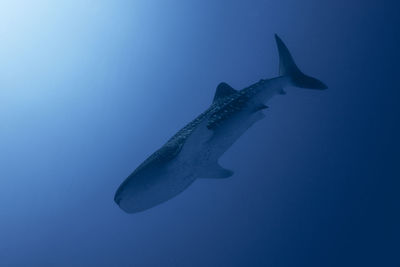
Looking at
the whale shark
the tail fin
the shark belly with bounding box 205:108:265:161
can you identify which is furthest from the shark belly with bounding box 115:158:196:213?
the tail fin

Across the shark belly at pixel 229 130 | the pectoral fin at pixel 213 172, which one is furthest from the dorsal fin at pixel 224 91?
the pectoral fin at pixel 213 172

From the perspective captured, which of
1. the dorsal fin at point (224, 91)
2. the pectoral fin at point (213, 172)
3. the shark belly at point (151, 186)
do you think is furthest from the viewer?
the dorsal fin at point (224, 91)

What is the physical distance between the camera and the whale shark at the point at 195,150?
11.9 feet

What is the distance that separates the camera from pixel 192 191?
30547 mm

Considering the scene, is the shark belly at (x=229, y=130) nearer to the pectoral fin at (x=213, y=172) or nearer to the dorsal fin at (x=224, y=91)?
the pectoral fin at (x=213, y=172)

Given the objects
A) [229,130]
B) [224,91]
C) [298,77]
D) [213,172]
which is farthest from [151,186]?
[298,77]

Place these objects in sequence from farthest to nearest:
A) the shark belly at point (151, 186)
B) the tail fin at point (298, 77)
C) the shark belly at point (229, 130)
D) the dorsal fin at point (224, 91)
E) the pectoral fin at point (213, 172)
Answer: the tail fin at point (298, 77) < the dorsal fin at point (224, 91) < the pectoral fin at point (213, 172) < the shark belly at point (229, 130) < the shark belly at point (151, 186)

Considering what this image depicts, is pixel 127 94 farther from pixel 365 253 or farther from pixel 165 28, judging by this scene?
pixel 365 253

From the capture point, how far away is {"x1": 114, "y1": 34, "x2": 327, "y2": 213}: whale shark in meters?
3.64

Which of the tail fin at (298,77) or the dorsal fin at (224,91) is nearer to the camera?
the dorsal fin at (224,91)

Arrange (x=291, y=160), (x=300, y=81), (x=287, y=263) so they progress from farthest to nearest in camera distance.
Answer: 1. (x=291, y=160)
2. (x=287, y=263)
3. (x=300, y=81)

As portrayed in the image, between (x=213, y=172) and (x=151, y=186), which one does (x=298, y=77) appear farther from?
(x=151, y=186)

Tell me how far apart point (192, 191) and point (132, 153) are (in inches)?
300

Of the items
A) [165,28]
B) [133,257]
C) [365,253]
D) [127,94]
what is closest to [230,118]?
[165,28]
